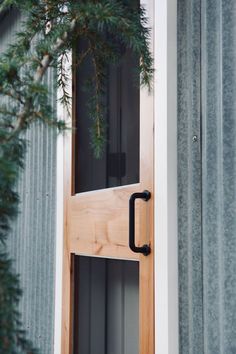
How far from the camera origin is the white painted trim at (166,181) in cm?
155

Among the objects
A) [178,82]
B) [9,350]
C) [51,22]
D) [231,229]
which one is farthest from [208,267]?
[9,350]

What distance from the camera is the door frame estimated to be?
5.09ft

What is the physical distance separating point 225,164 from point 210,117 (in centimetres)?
14

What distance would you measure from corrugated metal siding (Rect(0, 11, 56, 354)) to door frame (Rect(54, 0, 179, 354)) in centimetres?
90

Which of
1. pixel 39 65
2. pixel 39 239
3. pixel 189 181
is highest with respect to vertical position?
pixel 39 65

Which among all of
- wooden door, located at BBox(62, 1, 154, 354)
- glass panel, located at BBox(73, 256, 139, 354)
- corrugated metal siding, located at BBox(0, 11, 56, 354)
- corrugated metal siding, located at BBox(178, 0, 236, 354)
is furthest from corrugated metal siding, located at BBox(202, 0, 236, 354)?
corrugated metal siding, located at BBox(0, 11, 56, 354)

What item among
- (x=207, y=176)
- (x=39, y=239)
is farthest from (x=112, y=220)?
(x=39, y=239)

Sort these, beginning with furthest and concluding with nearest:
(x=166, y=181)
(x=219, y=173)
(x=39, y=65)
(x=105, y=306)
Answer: (x=105, y=306)
(x=166, y=181)
(x=219, y=173)
(x=39, y=65)

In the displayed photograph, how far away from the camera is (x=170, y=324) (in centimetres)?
154

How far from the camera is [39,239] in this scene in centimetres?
268

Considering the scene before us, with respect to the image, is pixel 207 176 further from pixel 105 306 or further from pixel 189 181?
pixel 105 306

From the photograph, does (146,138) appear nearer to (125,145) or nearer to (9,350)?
(125,145)

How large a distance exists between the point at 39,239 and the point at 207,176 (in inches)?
54.2

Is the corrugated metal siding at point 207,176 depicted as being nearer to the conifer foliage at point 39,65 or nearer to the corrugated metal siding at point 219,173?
the corrugated metal siding at point 219,173
